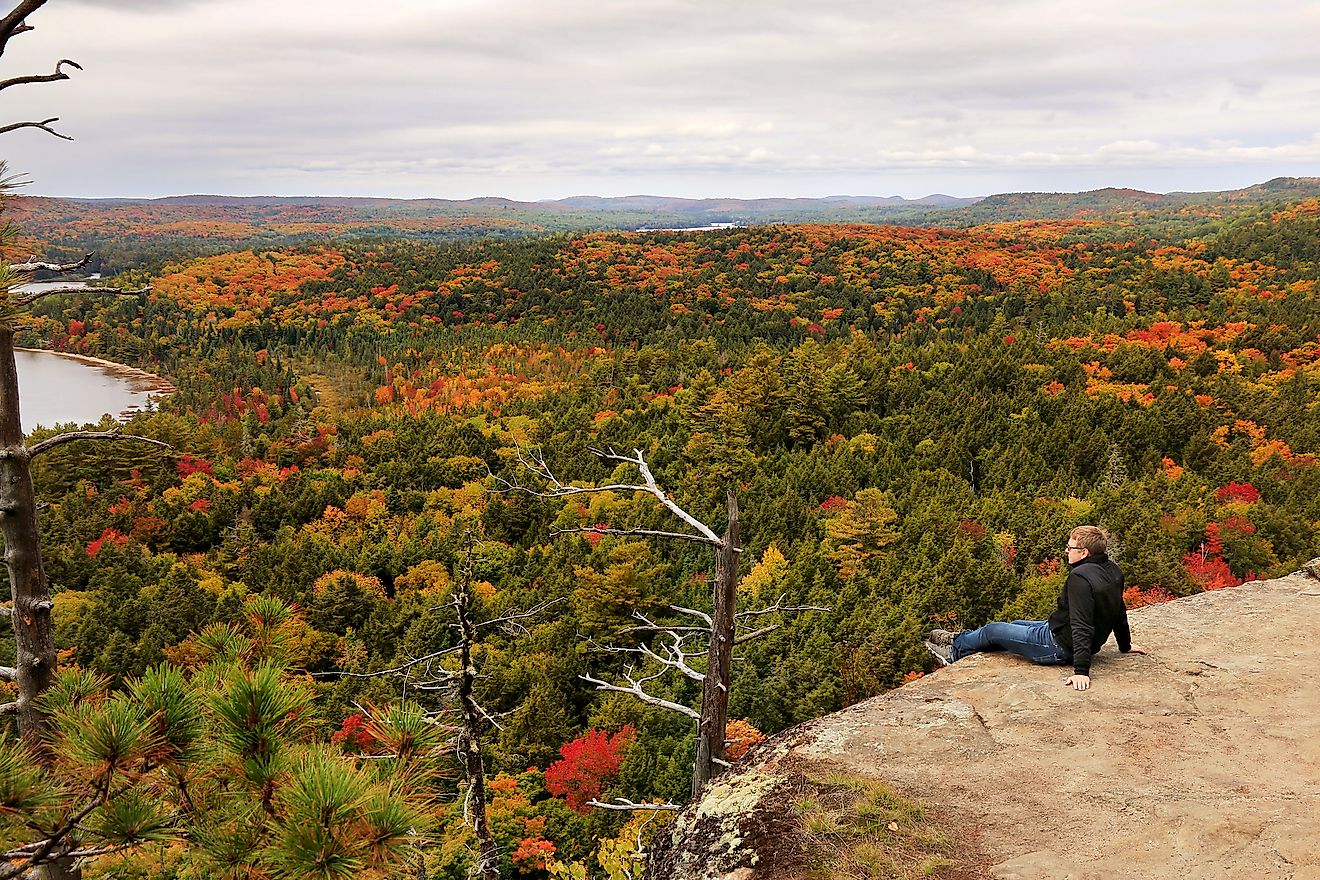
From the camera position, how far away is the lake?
3438 inches

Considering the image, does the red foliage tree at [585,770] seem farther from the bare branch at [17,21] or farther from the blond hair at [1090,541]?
the bare branch at [17,21]

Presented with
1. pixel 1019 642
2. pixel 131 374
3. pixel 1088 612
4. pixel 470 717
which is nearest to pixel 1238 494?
Answer: pixel 1019 642

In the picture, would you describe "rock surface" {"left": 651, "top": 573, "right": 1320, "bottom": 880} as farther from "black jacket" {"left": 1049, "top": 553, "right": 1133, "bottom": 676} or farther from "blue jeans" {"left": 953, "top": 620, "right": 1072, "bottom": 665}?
"black jacket" {"left": 1049, "top": 553, "right": 1133, "bottom": 676}

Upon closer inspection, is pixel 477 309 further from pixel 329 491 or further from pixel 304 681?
pixel 304 681

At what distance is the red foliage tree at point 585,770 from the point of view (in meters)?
28.3

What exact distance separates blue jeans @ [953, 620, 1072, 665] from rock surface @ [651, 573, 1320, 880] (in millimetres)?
165

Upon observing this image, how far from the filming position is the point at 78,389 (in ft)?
339

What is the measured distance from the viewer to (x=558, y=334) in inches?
4702

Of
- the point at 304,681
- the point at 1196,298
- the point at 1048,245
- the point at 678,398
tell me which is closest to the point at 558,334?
the point at 678,398

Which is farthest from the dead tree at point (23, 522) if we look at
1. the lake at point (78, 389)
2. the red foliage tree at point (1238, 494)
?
the lake at point (78, 389)

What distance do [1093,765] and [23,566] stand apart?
7.32 m

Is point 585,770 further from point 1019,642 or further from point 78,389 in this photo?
point 78,389

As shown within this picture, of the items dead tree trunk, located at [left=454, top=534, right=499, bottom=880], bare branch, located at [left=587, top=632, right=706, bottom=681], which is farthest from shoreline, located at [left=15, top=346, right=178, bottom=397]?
bare branch, located at [left=587, top=632, right=706, bottom=681]

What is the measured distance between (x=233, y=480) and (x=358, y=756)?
2681 inches
